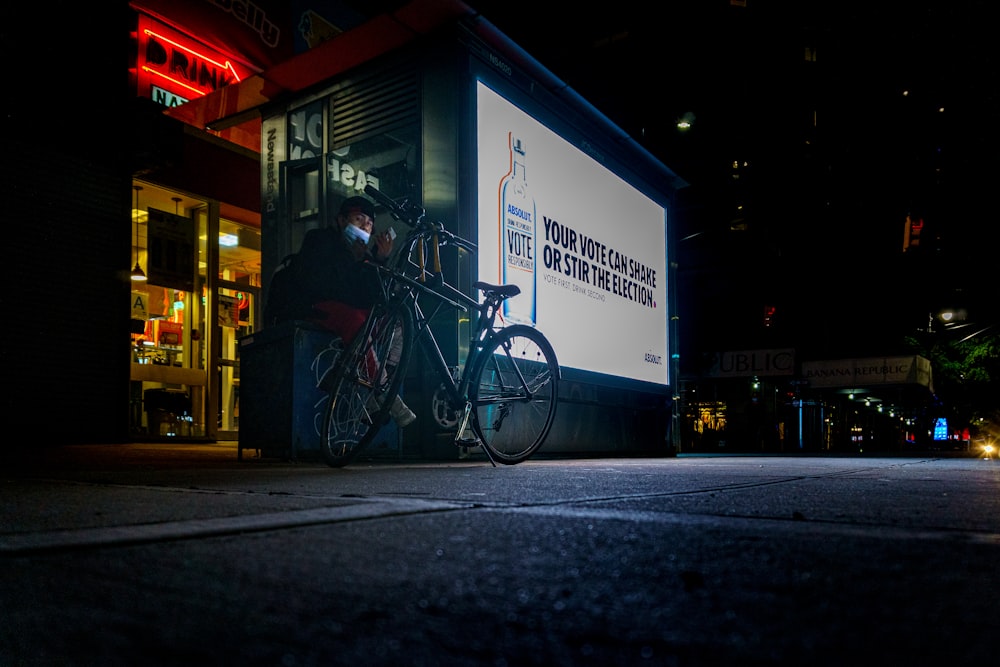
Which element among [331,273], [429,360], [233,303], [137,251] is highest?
[137,251]

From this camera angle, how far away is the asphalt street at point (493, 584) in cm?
82

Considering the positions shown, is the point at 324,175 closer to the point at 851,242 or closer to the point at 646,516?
the point at 646,516

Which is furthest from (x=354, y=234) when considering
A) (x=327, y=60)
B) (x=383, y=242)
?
(x=327, y=60)

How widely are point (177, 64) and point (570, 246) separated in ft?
29.2

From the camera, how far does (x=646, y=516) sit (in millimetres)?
1947

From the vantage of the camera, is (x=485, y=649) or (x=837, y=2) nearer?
(x=485, y=649)

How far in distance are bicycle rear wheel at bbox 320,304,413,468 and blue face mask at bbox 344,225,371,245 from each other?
1.01 m

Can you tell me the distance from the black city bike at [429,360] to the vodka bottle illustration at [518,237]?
1308 mm

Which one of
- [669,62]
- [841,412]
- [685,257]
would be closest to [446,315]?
[669,62]

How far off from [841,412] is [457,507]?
44.4m

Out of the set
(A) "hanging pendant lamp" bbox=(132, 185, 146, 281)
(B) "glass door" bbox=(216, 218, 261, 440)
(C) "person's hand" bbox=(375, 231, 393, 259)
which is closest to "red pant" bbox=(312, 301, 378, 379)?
(C) "person's hand" bbox=(375, 231, 393, 259)

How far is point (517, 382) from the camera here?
575cm

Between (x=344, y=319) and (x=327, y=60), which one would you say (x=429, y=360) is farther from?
(x=327, y=60)

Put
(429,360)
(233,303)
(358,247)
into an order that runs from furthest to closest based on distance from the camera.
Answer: (233,303) → (358,247) → (429,360)
